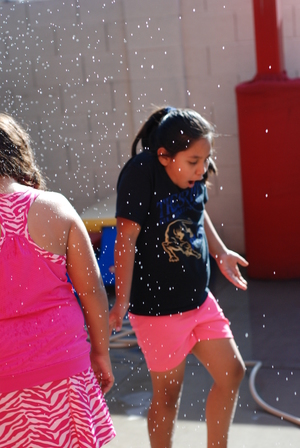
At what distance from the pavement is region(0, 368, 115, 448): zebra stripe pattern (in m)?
1.05

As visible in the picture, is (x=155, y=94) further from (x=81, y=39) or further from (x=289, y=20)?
(x=289, y=20)

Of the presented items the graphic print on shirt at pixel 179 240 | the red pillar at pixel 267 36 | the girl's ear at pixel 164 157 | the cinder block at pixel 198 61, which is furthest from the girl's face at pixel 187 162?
the cinder block at pixel 198 61

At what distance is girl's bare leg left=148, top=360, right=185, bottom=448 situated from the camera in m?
2.12

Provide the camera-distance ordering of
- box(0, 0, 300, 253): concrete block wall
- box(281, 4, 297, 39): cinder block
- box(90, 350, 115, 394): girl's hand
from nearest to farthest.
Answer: box(90, 350, 115, 394): girl's hand, box(281, 4, 297, 39): cinder block, box(0, 0, 300, 253): concrete block wall

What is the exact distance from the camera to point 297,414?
2.65m

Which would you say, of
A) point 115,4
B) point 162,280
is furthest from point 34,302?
point 115,4

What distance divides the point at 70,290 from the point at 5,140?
404 mm

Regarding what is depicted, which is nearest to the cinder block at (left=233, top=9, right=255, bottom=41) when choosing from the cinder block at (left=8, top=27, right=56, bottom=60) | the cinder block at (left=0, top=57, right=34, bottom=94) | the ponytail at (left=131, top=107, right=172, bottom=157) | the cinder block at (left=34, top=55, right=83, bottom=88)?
the cinder block at (left=34, top=55, right=83, bottom=88)

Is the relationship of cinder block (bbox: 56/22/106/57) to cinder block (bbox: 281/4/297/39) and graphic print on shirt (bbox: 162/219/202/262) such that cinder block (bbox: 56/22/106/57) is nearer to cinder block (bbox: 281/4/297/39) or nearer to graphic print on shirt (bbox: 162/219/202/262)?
cinder block (bbox: 281/4/297/39)

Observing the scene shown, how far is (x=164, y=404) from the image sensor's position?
212 centimetres

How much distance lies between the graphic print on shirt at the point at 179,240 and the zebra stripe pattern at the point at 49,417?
0.68 m

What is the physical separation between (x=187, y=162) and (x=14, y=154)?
0.73 m

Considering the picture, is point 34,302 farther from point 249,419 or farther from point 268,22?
point 268,22

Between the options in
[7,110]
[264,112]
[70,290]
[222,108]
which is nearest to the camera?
[70,290]
